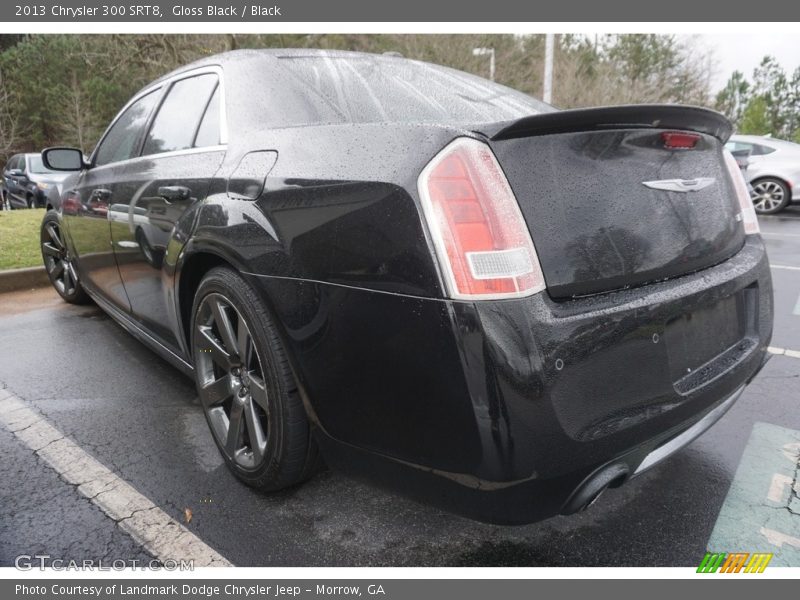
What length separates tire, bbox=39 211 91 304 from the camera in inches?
176

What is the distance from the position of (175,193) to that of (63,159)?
198 centimetres

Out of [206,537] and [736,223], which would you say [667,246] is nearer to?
[736,223]

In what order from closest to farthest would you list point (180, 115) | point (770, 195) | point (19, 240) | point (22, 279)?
point (180, 115)
point (22, 279)
point (19, 240)
point (770, 195)

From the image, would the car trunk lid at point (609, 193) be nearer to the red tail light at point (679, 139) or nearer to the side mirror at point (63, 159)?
the red tail light at point (679, 139)

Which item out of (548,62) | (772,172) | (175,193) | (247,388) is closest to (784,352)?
(247,388)

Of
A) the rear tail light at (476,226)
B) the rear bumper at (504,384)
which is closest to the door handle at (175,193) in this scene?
the rear bumper at (504,384)

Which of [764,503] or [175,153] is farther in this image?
[175,153]

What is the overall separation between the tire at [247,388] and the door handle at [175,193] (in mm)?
364

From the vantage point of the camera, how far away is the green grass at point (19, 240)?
564 centimetres

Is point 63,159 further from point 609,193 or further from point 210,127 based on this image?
point 609,193

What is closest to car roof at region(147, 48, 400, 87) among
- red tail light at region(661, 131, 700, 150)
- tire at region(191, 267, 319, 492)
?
tire at region(191, 267, 319, 492)

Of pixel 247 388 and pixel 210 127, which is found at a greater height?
pixel 210 127

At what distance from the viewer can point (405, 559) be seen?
183 centimetres

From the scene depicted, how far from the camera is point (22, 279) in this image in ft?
17.6
